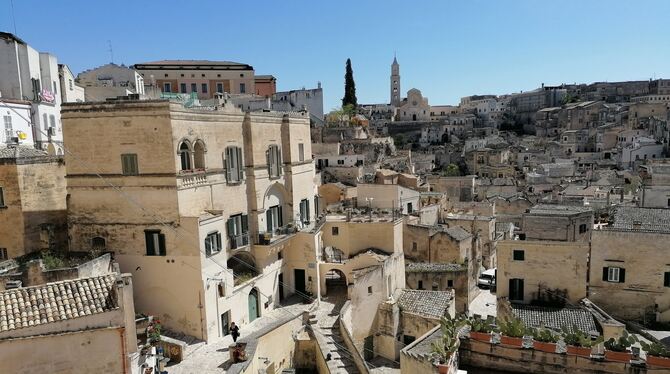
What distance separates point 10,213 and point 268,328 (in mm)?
11576

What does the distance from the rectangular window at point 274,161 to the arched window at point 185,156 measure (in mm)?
6075

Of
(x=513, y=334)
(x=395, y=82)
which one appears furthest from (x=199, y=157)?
(x=395, y=82)

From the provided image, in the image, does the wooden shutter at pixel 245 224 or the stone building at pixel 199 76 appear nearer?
the wooden shutter at pixel 245 224

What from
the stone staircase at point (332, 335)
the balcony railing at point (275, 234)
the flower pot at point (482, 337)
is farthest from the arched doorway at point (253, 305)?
the flower pot at point (482, 337)

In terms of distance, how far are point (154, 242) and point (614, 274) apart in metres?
21.0

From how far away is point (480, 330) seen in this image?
52.7 ft

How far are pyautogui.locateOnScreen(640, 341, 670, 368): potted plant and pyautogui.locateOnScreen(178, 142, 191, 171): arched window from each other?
17648 mm

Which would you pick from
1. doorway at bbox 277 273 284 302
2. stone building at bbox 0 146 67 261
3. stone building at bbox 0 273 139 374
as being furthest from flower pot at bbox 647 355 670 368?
stone building at bbox 0 146 67 261

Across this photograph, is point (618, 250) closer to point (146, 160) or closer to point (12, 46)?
point (146, 160)

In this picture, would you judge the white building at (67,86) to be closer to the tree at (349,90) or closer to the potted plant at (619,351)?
the potted plant at (619,351)

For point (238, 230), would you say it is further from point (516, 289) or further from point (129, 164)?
point (516, 289)

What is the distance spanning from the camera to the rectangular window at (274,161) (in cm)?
2694

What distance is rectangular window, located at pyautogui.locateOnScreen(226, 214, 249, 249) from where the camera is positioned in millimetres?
24125

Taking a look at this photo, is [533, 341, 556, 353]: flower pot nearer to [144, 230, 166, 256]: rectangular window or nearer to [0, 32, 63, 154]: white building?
[144, 230, 166, 256]: rectangular window
